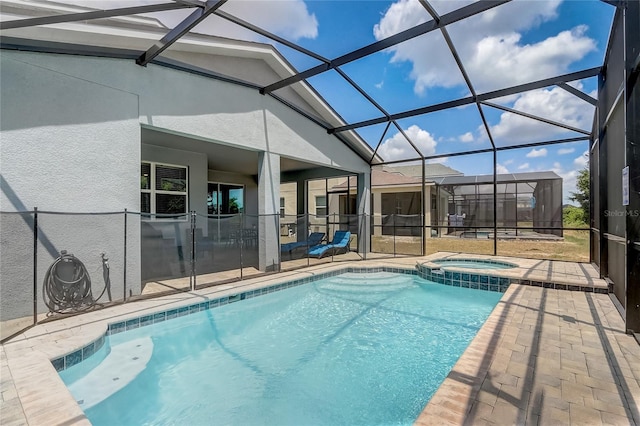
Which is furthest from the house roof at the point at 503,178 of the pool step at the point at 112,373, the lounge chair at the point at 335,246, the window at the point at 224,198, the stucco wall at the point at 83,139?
the pool step at the point at 112,373

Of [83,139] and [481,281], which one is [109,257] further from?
[481,281]

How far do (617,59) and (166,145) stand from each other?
8.80 meters

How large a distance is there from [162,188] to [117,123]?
11.5 feet

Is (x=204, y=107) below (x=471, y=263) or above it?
above

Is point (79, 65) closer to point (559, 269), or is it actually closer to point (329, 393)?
point (329, 393)

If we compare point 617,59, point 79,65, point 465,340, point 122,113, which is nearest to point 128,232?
point 122,113

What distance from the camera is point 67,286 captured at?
4375 mm

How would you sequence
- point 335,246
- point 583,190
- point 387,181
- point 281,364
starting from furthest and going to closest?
point 387,181
point 583,190
point 335,246
point 281,364

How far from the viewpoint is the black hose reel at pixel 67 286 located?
4.23 m

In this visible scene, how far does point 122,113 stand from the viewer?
4984 mm

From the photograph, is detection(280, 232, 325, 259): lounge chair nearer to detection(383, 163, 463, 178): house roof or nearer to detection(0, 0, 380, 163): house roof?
detection(0, 0, 380, 163): house roof

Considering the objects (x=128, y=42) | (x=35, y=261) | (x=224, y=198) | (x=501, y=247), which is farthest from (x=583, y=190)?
(x=35, y=261)

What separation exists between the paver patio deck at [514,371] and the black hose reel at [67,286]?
0.95 ft

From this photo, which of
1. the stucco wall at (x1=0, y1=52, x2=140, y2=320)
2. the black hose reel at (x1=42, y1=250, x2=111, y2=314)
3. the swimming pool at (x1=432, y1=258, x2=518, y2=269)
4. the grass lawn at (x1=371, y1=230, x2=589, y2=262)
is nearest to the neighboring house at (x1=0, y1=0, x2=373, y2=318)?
the stucco wall at (x1=0, y1=52, x2=140, y2=320)
